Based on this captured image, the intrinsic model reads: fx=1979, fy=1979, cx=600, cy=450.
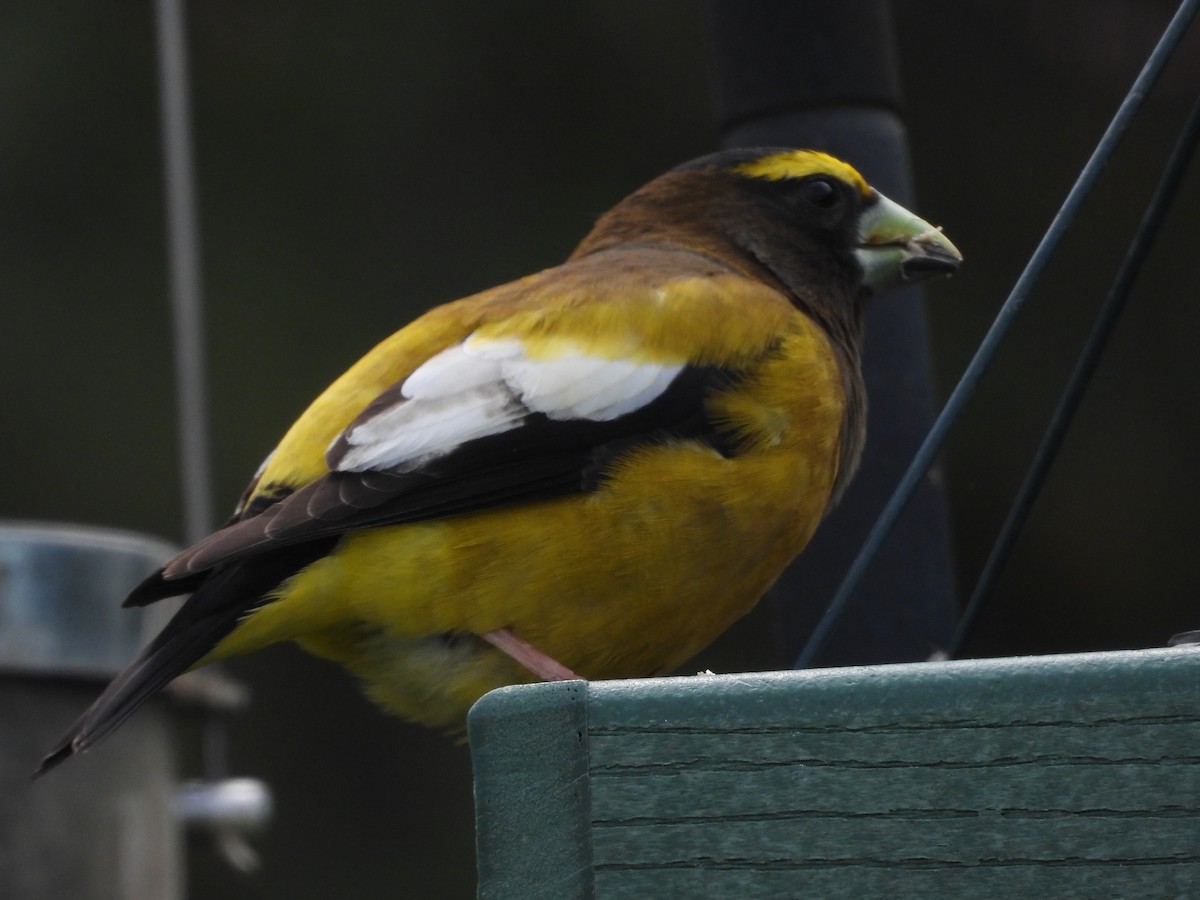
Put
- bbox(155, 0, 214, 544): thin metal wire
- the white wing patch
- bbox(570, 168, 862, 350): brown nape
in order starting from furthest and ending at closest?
bbox(155, 0, 214, 544): thin metal wire
bbox(570, 168, 862, 350): brown nape
the white wing patch

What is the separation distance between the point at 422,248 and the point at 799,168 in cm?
647

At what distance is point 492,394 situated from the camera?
8.52 feet

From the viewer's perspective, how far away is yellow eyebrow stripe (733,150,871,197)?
289cm

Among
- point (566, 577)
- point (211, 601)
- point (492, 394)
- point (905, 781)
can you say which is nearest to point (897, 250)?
point (492, 394)

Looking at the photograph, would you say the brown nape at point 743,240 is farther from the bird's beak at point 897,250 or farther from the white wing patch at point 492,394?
the white wing patch at point 492,394

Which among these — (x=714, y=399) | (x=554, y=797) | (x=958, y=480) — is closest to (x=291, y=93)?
(x=958, y=480)

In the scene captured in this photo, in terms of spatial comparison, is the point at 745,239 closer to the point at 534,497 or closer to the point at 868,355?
the point at 868,355

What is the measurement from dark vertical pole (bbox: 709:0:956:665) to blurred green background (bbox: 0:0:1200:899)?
18.5ft

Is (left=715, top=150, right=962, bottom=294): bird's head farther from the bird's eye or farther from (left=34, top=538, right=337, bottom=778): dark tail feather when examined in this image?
(left=34, top=538, right=337, bottom=778): dark tail feather

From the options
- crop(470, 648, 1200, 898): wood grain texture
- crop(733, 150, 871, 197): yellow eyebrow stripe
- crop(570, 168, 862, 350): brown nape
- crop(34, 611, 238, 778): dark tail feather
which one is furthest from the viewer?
crop(570, 168, 862, 350): brown nape

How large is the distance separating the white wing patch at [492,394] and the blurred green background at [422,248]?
584cm

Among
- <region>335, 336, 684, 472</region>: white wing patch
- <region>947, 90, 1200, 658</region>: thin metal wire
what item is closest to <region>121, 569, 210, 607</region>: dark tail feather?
<region>335, 336, 684, 472</region>: white wing patch

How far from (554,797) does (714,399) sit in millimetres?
1330

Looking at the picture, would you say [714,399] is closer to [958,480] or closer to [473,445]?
[473,445]
